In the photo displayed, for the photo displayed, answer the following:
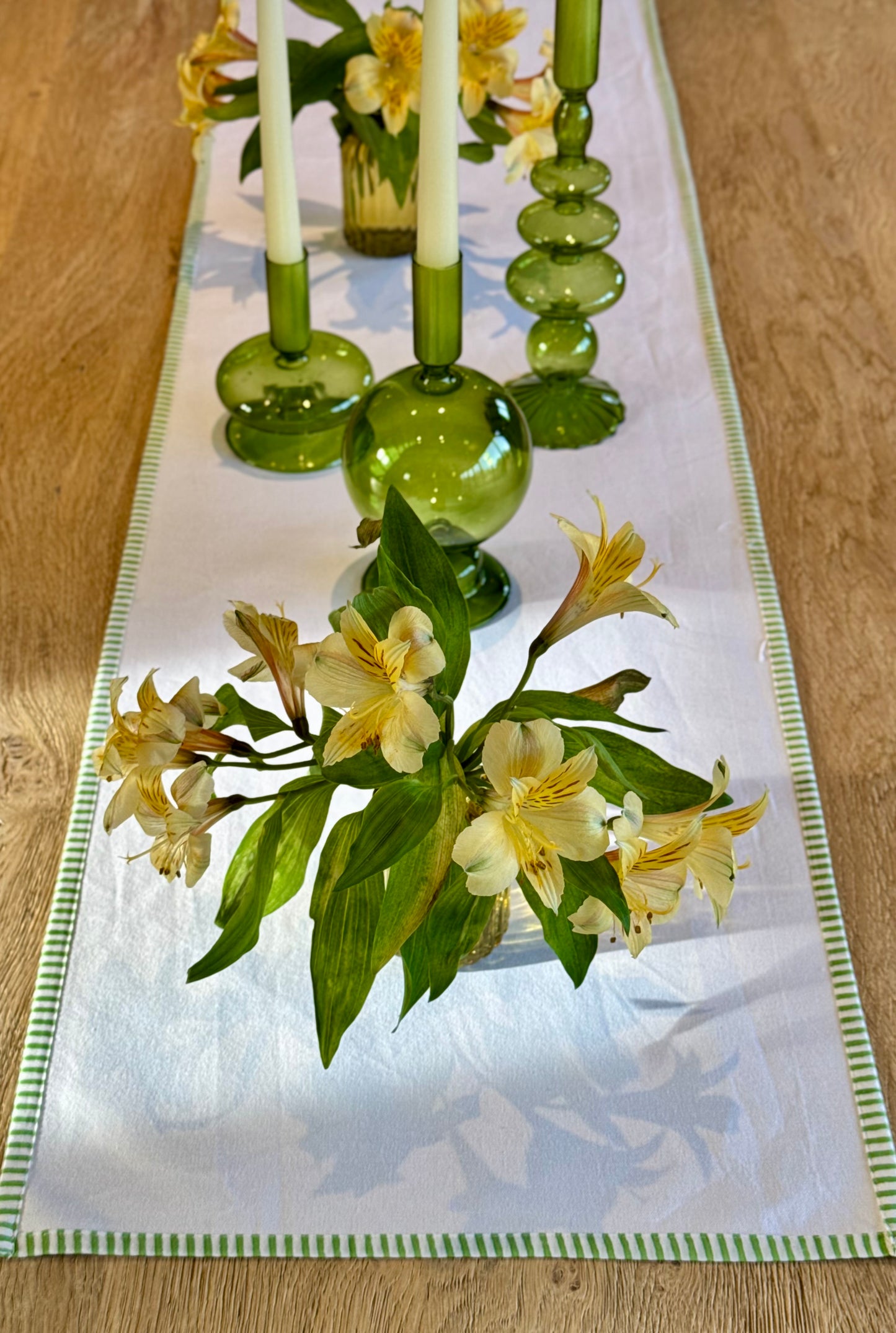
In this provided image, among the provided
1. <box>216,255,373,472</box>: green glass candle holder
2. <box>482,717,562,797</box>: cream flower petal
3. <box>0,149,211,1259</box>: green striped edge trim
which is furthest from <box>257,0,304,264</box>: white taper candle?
<box>482,717,562,797</box>: cream flower petal

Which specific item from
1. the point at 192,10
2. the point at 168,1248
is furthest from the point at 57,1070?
the point at 192,10

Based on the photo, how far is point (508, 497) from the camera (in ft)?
3.07

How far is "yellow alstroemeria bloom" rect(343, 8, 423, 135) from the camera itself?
1.11 metres

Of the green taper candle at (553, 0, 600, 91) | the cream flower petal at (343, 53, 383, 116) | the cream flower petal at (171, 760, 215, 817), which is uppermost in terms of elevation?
the green taper candle at (553, 0, 600, 91)

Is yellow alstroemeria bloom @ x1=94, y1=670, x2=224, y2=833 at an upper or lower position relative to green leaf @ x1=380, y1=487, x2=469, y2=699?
lower

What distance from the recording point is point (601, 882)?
589mm

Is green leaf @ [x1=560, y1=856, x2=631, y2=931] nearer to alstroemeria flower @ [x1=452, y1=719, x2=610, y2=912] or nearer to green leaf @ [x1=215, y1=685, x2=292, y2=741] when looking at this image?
alstroemeria flower @ [x1=452, y1=719, x2=610, y2=912]

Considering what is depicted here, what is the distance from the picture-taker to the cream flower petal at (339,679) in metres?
0.58

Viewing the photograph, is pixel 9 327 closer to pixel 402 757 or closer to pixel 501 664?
pixel 501 664

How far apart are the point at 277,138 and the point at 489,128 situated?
1.07ft

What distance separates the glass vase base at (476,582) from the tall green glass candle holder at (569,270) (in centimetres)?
19

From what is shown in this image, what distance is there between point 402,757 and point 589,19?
0.70m

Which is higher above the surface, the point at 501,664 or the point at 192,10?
the point at 192,10

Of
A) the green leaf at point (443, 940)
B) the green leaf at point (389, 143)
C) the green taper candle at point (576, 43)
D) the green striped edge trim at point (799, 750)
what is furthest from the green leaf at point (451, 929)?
the green leaf at point (389, 143)
